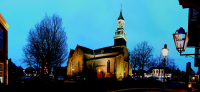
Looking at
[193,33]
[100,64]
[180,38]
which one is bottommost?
[100,64]

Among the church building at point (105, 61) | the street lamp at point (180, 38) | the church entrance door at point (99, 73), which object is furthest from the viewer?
the church entrance door at point (99, 73)

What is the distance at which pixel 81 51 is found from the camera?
175 feet

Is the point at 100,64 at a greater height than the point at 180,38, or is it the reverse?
the point at 180,38

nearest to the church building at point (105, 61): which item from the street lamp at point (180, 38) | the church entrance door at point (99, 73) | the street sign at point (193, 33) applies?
the church entrance door at point (99, 73)

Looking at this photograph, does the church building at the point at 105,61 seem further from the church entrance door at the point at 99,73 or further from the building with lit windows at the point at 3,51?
the building with lit windows at the point at 3,51

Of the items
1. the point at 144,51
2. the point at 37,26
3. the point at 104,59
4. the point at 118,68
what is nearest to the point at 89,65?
the point at 104,59

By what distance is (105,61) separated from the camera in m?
46.8

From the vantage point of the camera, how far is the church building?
44.9 meters

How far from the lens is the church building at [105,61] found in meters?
44.9

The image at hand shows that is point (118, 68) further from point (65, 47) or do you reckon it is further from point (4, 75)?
point (4, 75)

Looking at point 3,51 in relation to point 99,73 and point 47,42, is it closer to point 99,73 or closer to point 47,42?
point 47,42

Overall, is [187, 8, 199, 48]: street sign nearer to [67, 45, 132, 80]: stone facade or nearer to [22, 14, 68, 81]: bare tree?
[22, 14, 68, 81]: bare tree

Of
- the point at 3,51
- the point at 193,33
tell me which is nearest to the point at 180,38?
the point at 193,33

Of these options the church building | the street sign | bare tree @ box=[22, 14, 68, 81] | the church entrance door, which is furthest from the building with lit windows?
the church entrance door
